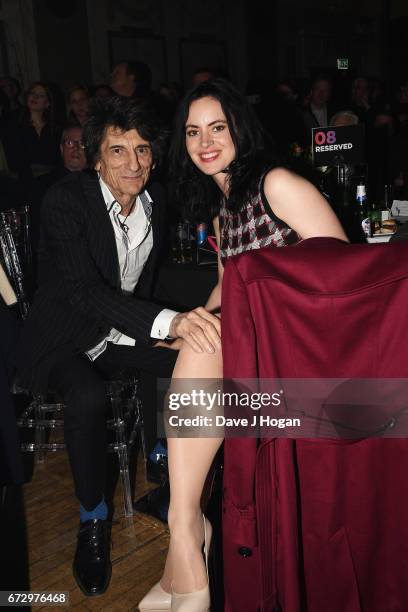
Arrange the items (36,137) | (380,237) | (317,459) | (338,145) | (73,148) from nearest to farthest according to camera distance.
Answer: (317,459) → (380,237) → (338,145) → (73,148) → (36,137)

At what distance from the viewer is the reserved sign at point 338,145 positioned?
2.86 m

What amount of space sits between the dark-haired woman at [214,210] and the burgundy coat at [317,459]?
0.12 metres

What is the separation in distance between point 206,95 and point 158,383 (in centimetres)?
105

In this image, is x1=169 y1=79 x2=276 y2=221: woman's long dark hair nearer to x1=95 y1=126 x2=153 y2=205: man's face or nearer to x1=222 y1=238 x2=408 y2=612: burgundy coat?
x1=95 y1=126 x2=153 y2=205: man's face

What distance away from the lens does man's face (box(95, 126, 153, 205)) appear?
194 centimetres

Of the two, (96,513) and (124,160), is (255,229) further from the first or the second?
(96,513)

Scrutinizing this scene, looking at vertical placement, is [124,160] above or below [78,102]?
below

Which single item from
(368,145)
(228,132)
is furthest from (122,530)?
(368,145)

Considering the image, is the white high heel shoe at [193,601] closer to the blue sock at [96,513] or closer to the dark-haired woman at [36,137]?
the blue sock at [96,513]

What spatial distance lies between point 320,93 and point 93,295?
478cm

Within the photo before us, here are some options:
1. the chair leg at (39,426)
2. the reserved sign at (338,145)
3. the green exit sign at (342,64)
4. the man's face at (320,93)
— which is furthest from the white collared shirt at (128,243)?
the green exit sign at (342,64)

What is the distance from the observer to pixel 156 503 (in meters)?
2.12

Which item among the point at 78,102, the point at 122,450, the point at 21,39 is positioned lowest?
the point at 122,450

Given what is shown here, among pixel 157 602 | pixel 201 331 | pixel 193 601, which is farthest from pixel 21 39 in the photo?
pixel 193 601
